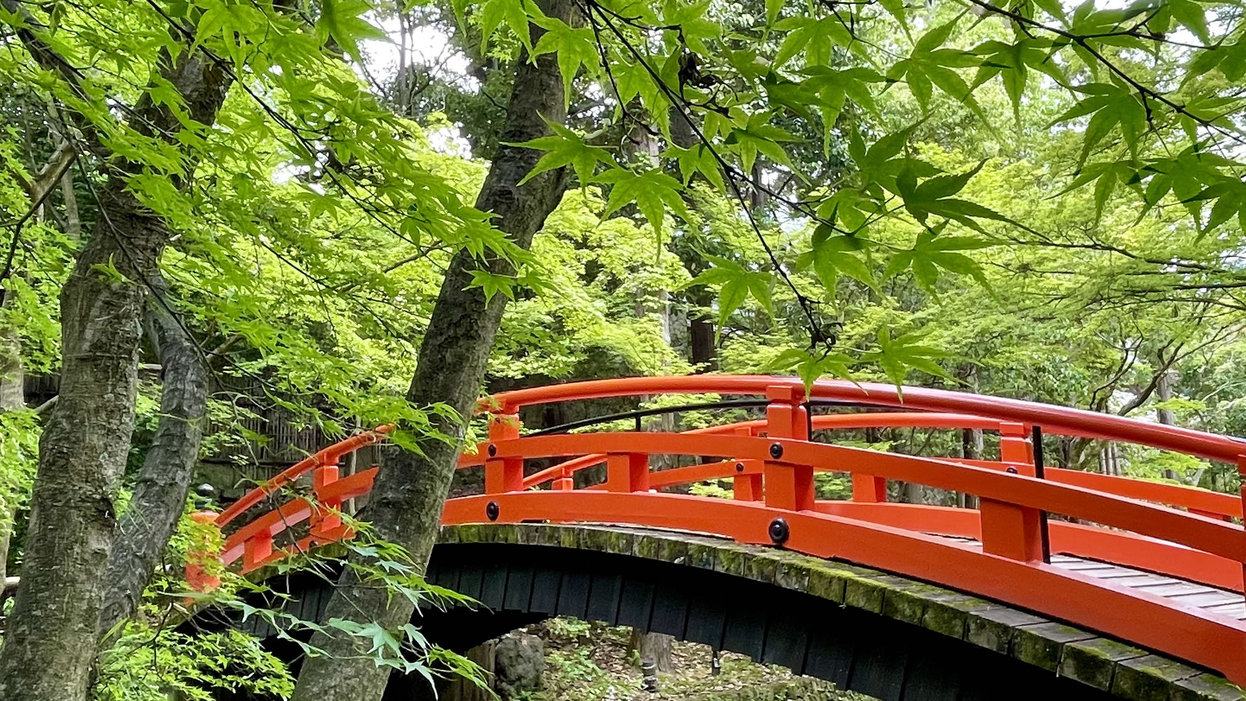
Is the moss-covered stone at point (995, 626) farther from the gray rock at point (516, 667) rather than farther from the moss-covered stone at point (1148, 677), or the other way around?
the gray rock at point (516, 667)

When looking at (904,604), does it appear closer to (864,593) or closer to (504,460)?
(864,593)

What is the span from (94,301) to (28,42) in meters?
0.97

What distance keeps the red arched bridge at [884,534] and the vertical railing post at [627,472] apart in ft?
0.04

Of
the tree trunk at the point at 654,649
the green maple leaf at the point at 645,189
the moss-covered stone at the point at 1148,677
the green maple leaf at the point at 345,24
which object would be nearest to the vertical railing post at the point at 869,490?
the moss-covered stone at the point at 1148,677

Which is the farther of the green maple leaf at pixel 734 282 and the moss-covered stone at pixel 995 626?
the moss-covered stone at pixel 995 626

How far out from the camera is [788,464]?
336 cm

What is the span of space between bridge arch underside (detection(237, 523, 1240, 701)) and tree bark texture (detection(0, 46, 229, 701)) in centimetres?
161

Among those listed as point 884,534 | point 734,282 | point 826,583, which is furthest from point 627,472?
point 734,282

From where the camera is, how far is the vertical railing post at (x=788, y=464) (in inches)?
133

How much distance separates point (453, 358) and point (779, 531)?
162cm

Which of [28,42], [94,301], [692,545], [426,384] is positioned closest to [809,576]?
[692,545]

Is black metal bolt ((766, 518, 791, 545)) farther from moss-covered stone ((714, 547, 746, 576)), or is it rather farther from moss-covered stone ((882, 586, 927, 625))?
moss-covered stone ((882, 586, 927, 625))

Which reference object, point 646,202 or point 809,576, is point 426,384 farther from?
point 646,202

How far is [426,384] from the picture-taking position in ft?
9.88
